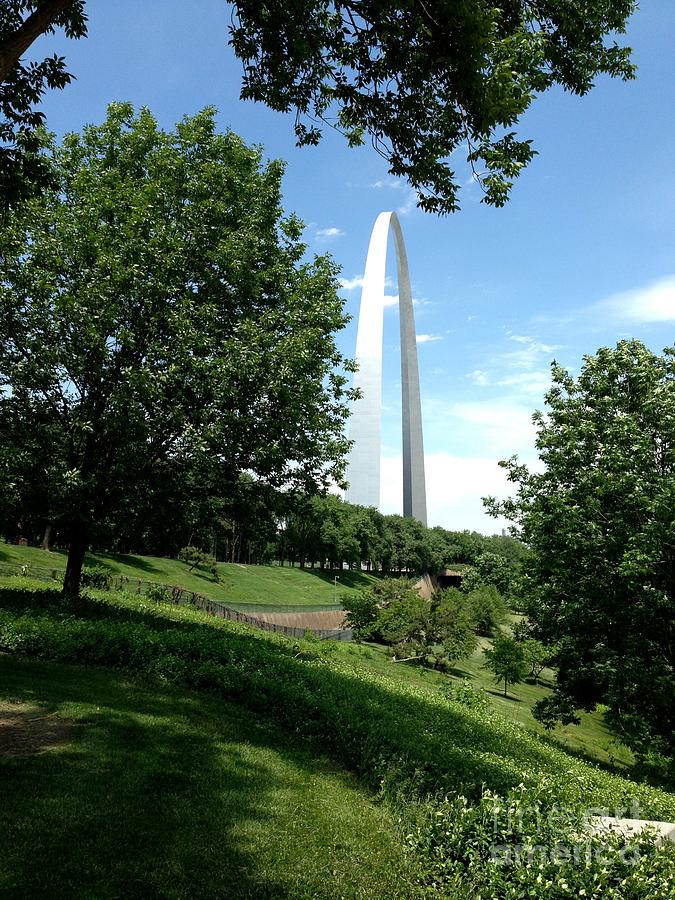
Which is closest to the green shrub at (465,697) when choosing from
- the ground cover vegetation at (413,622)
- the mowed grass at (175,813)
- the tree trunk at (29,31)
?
the mowed grass at (175,813)

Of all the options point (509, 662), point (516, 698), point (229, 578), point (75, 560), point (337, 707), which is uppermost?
point (75, 560)

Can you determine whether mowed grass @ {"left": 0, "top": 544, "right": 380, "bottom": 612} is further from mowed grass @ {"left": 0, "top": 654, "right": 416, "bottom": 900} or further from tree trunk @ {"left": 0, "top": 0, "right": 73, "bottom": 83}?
tree trunk @ {"left": 0, "top": 0, "right": 73, "bottom": 83}

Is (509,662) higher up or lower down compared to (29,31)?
lower down

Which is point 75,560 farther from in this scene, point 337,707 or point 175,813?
point 175,813

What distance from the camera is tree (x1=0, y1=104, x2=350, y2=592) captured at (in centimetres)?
1394

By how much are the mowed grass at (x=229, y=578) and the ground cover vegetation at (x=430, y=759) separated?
627 inches

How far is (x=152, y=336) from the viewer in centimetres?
1489

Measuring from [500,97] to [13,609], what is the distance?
13778 millimetres

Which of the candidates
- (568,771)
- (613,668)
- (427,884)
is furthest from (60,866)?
(613,668)

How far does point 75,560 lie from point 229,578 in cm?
3865

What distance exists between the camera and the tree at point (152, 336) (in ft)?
45.7

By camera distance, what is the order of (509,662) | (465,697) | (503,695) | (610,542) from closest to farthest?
(610,542) < (465,697) < (503,695) < (509,662)

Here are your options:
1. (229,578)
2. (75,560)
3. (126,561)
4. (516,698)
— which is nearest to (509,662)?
(516,698)

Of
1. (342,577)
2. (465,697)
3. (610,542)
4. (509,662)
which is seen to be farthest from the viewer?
(342,577)
